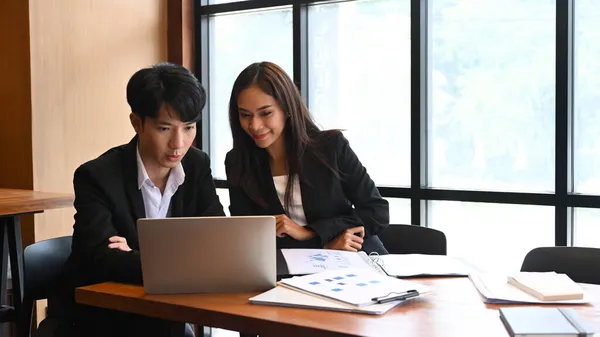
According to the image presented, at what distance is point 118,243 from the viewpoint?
1.79 metres

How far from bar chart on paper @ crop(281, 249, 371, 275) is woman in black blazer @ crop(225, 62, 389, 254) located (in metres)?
0.35

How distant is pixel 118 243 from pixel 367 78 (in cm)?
233

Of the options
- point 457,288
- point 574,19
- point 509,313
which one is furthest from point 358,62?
point 509,313

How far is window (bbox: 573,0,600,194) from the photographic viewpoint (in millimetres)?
3127

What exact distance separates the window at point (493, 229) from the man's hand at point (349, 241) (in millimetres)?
1155

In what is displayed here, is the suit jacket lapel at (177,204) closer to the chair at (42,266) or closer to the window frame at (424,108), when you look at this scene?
the chair at (42,266)

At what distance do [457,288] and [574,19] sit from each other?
6.54ft

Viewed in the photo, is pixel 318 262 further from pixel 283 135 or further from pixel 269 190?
pixel 283 135

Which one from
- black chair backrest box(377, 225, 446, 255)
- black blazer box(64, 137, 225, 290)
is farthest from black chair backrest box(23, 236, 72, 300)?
black chair backrest box(377, 225, 446, 255)

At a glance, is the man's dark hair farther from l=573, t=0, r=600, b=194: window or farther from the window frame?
l=573, t=0, r=600, b=194: window

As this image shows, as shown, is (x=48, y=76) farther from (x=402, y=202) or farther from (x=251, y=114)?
(x=402, y=202)

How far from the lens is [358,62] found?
386 centimetres

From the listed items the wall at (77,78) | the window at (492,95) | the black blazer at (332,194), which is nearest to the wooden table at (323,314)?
the black blazer at (332,194)

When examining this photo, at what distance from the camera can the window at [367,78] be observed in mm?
3705
